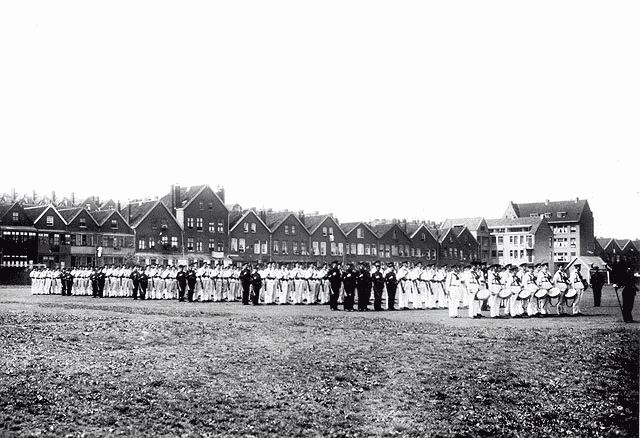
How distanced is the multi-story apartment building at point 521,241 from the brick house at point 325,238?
33.4 meters

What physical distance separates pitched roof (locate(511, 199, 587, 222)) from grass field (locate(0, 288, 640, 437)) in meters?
108

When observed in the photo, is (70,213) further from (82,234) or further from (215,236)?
(215,236)

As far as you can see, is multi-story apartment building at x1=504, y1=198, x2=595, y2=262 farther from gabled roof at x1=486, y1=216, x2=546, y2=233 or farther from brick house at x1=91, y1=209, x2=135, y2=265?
brick house at x1=91, y1=209, x2=135, y2=265

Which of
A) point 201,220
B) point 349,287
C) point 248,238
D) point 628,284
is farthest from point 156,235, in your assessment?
point 628,284

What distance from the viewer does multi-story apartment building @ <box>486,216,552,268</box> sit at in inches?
4326

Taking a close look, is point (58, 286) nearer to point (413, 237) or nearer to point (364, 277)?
point (364, 277)

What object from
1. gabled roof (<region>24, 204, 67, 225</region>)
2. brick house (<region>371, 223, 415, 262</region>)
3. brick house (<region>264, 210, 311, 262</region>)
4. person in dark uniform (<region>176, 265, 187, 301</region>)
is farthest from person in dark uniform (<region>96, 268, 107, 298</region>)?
brick house (<region>371, 223, 415, 262</region>)

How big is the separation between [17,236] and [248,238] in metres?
27.2

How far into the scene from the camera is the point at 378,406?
382 inches

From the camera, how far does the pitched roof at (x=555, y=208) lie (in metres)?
118

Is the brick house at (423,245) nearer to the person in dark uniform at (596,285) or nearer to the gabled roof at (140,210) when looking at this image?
the gabled roof at (140,210)

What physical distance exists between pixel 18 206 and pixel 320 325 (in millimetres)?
Result: 58694

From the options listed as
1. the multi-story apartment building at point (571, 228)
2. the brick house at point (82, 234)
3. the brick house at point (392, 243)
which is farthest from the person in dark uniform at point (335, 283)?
the multi-story apartment building at point (571, 228)

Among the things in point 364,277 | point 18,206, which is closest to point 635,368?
point 364,277
